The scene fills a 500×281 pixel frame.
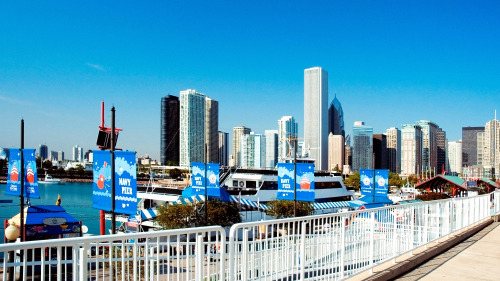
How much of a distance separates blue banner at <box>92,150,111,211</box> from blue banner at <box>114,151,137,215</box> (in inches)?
14.8

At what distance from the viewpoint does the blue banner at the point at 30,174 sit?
1780 centimetres

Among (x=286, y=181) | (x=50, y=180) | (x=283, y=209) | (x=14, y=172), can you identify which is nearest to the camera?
(x=14, y=172)

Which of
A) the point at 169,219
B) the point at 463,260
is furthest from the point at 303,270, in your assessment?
the point at 169,219

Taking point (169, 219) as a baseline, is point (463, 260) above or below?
above

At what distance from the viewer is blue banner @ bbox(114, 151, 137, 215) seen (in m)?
14.0

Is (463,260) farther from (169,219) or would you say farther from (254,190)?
(254,190)

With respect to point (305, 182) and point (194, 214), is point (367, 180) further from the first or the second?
point (194, 214)

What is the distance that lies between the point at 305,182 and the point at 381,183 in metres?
11.4

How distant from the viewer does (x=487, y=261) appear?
8.52 meters

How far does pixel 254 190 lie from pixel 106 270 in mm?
47777

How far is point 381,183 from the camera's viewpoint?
35.4 metres

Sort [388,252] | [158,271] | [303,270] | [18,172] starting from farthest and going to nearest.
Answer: [18,172]
[388,252]
[303,270]
[158,271]

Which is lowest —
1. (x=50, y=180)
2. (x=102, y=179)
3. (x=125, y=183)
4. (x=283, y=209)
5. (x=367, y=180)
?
(x=50, y=180)

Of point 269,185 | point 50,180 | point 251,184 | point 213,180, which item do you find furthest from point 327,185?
point 50,180
